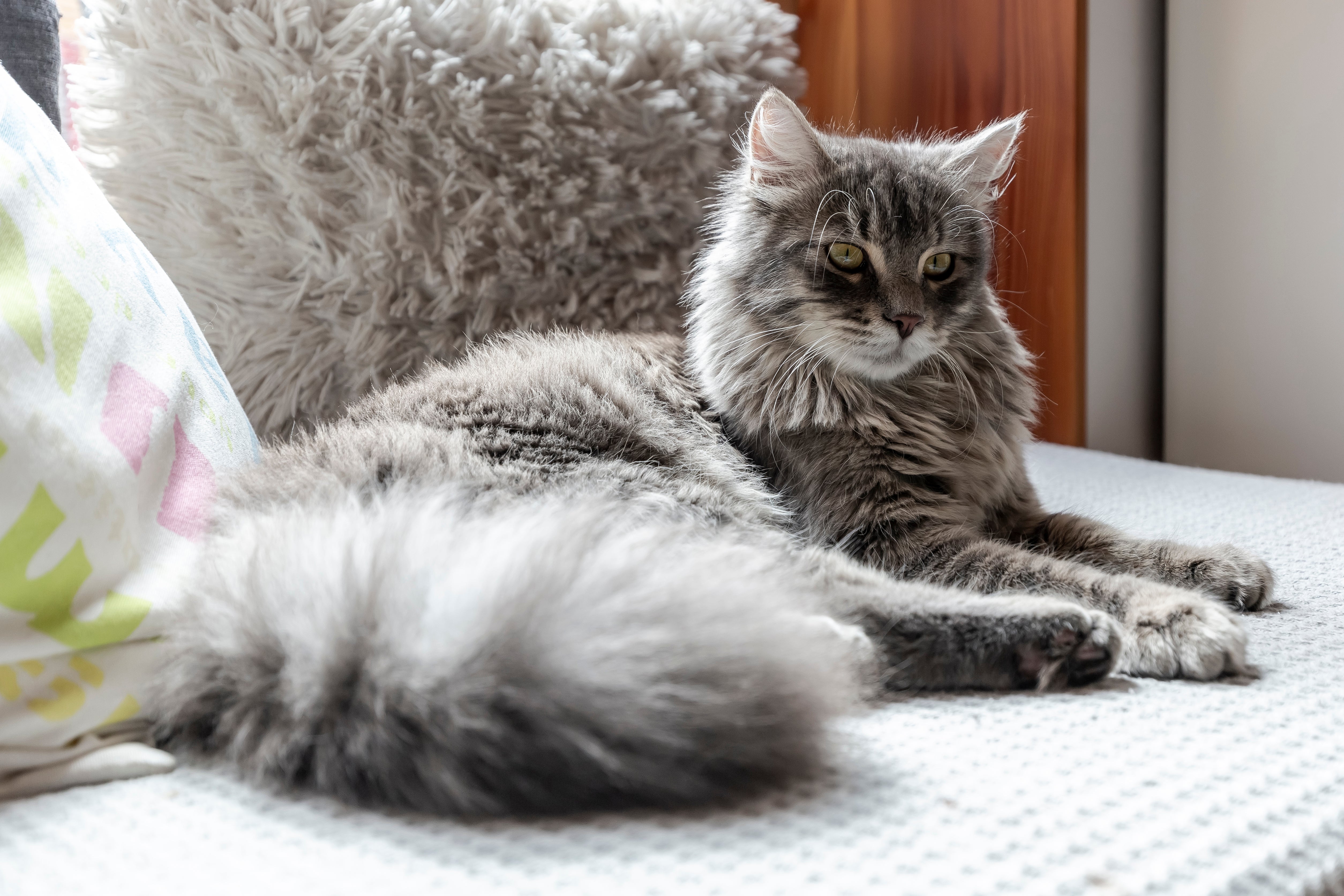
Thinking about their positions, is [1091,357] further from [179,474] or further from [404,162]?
[179,474]

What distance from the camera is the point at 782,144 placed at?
1.32m

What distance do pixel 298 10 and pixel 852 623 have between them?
1318 millimetres

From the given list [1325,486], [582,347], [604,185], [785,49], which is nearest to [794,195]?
[582,347]

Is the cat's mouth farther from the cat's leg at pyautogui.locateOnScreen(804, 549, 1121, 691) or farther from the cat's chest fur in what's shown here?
the cat's leg at pyautogui.locateOnScreen(804, 549, 1121, 691)

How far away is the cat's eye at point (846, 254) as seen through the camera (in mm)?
1240

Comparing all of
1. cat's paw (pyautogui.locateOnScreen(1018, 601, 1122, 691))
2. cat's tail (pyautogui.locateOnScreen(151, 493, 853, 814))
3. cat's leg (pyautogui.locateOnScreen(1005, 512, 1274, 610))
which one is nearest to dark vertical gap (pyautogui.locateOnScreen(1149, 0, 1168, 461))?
cat's leg (pyautogui.locateOnScreen(1005, 512, 1274, 610))

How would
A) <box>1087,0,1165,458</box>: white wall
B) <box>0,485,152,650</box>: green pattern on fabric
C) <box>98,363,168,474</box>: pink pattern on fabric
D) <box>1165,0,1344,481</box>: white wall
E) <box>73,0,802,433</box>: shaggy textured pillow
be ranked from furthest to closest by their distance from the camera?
<box>1087,0,1165,458</box>: white wall → <box>1165,0,1344,481</box>: white wall → <box>73,0,802,433</box>: shaggy textured pillow → <box>98,363,168,474</box>: pink pattern on fabric → <box>0,485,152,650</box>: green pattern on fabric

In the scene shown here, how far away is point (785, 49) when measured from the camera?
Result: 1974 mm

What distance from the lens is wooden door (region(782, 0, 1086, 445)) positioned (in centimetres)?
202

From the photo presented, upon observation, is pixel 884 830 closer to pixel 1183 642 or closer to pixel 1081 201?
pixel 1183 642

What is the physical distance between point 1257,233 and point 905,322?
1.38 meters

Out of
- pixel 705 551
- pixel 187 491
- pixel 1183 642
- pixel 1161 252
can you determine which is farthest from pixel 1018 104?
pixel 187 491

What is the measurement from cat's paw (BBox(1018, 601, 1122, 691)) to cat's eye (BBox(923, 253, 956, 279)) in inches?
22.0

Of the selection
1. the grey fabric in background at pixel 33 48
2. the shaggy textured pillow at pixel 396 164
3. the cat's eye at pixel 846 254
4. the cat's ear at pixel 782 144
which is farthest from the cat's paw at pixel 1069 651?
the grey fabric in background at pixel 33 48
